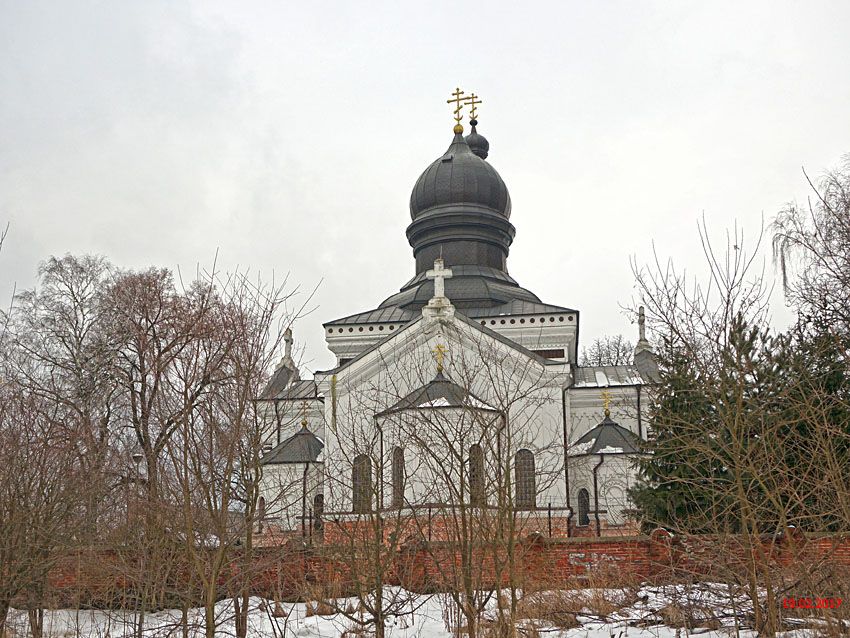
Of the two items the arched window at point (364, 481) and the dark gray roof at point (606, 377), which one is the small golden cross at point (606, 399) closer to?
the dark gray roof at point (606, 377)

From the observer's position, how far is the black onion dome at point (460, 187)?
3541cm

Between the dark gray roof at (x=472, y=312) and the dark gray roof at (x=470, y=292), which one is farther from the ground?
the dark gray roof at (x=470, y=292)

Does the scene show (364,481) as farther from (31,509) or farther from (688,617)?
(688,617)

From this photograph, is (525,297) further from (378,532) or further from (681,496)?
(378,532)

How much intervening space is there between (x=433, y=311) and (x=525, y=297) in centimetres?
787

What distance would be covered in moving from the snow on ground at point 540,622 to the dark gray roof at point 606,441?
12901 millimetres

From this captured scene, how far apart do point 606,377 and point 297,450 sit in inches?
404

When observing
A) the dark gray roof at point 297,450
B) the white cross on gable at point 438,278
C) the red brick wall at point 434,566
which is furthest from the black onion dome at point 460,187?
the red brick wall at point 434,566

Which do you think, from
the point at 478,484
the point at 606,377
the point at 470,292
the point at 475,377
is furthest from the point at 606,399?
the point at 478,484

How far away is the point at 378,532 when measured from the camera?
391 inches

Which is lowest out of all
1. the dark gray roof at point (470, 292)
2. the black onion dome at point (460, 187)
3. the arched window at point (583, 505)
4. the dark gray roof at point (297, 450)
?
the arched window at point (583, 505)

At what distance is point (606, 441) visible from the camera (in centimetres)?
2530

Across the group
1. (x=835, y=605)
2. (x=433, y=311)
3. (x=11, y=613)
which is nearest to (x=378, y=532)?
(x=835, y=605)

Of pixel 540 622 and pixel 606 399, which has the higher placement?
pixel 606 399
